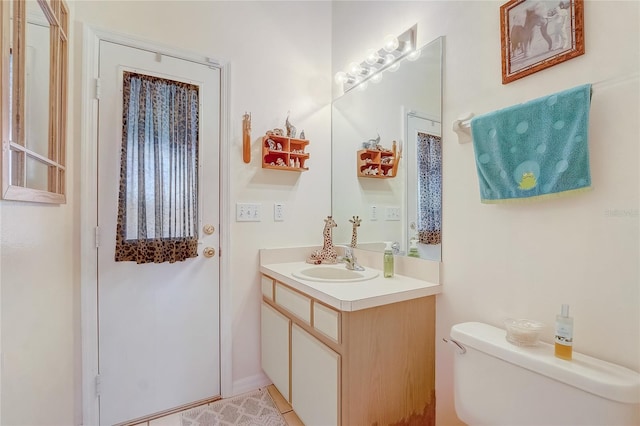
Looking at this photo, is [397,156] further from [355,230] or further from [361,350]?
[361,350]

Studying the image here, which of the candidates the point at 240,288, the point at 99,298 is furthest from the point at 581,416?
the point at 99,298

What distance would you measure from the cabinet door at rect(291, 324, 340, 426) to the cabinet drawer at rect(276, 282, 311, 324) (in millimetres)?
84

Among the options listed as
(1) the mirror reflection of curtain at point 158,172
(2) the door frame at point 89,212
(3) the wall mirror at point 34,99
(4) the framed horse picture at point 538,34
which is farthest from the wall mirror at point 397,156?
(3) the wall mirror at point 34,99

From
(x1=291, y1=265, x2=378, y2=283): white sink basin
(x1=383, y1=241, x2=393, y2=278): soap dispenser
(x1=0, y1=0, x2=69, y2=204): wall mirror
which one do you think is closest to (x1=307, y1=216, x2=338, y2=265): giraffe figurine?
(x1=291, y1=265, x2=378, y2=283): white sink basin

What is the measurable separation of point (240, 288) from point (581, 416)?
65.8 inches

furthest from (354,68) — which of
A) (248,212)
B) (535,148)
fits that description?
(535,148)

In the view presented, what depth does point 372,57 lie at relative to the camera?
6.04ft

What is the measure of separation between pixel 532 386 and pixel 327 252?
4.26ft

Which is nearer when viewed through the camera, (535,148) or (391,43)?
(535,148)

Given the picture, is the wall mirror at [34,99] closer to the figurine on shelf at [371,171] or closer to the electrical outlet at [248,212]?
the electrical outlet at [248,212]

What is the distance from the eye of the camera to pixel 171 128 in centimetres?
171

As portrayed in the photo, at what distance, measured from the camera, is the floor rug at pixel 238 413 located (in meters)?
1.67

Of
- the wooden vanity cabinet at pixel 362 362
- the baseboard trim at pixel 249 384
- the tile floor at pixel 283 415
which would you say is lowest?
the tile floor at pixel 283 415

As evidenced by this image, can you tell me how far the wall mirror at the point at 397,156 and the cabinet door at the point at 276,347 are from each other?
0.70m
